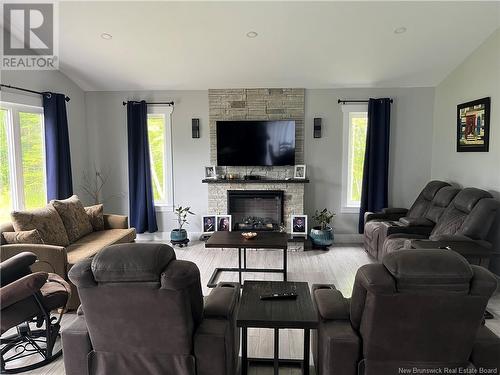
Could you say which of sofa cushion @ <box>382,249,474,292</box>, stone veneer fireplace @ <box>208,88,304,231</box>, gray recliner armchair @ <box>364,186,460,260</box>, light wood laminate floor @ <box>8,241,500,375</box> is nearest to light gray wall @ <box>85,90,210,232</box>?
stone veneer fireplace @ <box>208,88,304,231</box>

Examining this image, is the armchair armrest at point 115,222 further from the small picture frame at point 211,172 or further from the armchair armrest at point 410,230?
the armchair armrest at point 410,230

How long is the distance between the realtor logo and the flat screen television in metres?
2.55

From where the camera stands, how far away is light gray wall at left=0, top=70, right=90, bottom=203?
14.1ft

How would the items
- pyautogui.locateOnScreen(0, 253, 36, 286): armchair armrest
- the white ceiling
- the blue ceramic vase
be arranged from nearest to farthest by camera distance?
pyautogui.locateOnScreen(0, 253, 36, 286): armchair armrest, the white ceiling, the blue ceramic vase

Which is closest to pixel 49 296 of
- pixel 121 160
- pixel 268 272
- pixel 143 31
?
pixel 268 272

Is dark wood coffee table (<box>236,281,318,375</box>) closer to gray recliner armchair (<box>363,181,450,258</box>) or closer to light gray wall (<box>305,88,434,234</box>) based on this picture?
gray recliner armchair (<box>363,181,450,258</box>)

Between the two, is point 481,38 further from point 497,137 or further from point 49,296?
point 49,296

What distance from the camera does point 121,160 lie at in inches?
233

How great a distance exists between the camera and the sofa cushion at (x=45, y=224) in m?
3.50

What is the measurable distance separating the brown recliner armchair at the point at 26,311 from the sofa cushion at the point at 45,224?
2.95 feet

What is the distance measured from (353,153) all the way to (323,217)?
1.18 meters

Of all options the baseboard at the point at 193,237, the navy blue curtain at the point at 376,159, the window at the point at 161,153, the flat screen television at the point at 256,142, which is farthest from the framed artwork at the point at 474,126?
the window at the point at 161,153

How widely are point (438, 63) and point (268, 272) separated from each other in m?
3.70

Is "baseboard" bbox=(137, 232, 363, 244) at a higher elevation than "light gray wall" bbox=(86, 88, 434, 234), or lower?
lower
